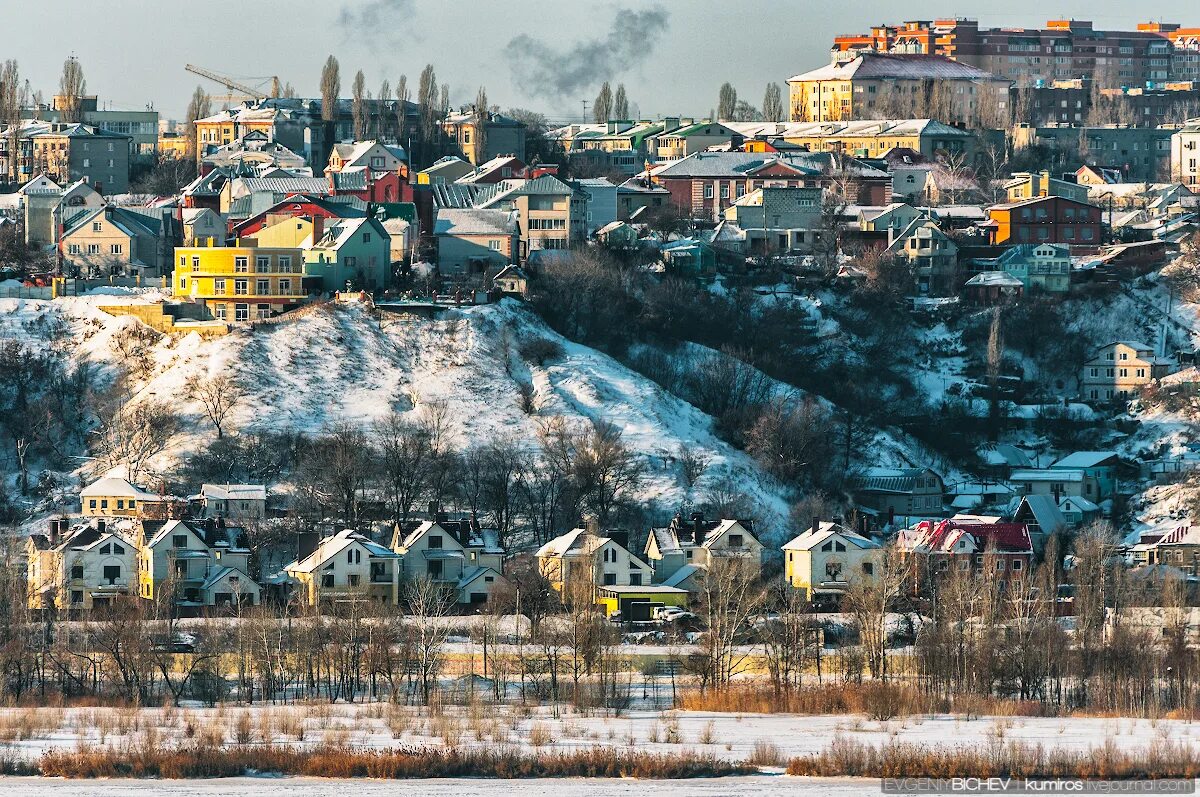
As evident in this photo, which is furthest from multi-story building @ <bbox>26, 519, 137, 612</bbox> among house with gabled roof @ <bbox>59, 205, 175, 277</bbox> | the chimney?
house with gabled roof @ <bbox>59, 205, 175, 277</bbox>

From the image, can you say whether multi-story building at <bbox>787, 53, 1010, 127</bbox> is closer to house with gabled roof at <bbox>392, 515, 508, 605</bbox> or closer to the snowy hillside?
the snowy hillside

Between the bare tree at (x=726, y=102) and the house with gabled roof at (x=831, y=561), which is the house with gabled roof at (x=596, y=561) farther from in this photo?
the bare tree at (x=726, y=102)

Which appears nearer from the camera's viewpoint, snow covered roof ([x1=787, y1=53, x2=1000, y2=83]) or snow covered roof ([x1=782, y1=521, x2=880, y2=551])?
snow covered roof ([x1=782, y1=521, x2=880, y2=551])

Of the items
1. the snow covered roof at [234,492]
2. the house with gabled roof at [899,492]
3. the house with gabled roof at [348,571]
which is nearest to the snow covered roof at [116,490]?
the snow covered roof at [234,492]

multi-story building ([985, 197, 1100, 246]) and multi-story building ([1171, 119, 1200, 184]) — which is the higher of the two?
multi-story building ([1171, 119, 1200, 184])

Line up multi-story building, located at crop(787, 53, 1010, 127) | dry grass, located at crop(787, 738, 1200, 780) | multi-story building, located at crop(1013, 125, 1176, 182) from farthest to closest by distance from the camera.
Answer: multi-story building, located at crop(787, 53, 1010, 127) → multi-story building, located at crop(1013, 125, 1176, 182) → dry grass, located at crop(787, 738, 1200, 780)

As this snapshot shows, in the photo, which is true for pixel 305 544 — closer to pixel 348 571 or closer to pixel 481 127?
pixel 348 571
